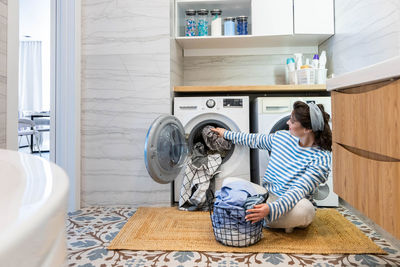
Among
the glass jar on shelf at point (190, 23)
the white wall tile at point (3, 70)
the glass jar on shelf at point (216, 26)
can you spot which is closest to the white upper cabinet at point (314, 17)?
the glass jar on shelf at point (216, 26)

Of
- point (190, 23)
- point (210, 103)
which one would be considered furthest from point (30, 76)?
point (210, 103)

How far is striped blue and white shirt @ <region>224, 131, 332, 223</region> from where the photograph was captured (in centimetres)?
165

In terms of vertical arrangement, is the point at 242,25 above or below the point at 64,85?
above

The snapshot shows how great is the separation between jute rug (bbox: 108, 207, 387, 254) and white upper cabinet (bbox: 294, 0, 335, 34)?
1489 mm

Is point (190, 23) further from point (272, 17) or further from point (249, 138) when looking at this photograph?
point (249, 138)

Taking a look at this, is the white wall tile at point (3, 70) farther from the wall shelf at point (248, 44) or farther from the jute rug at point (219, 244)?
the wall shelf at point (248, 44)

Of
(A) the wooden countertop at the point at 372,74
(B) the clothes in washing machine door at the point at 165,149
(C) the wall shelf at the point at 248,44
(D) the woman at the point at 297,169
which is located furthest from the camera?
(C) the wall shelf at the point at 248,44

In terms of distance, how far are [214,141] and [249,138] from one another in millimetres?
308

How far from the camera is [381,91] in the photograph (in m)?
0.88

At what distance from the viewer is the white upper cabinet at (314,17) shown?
8.39ft

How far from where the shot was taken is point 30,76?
693 cm

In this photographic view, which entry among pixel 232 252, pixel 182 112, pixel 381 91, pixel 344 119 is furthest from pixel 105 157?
pixel 381 91

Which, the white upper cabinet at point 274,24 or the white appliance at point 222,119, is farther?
the white upper cabinet at point 274,24

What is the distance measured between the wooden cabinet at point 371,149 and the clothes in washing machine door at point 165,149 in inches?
41.1
